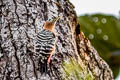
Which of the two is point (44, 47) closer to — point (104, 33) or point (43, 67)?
point (43, 67)

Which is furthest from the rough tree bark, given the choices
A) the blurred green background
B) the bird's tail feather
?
the blurred green background

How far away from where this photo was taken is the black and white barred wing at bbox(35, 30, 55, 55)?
3448mm

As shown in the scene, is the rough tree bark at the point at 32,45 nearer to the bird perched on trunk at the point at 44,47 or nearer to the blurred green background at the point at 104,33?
the bird perched on trunk at the point at 44,47


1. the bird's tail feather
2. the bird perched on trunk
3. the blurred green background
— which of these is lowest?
the blurred green background

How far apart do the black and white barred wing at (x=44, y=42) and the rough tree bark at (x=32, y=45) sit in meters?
0.08

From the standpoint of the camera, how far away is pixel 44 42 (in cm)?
349

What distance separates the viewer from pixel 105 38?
8.16 metres

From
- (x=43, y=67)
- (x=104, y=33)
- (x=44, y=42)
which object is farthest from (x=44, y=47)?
(x=104, y=33)

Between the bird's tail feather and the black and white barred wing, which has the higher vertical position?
the black and white barred wing

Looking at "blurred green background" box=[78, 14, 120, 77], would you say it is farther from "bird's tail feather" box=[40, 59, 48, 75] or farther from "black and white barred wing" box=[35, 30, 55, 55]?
"bird's tail feather" box=[40, 59, 48, 75]

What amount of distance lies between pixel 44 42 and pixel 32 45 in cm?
16

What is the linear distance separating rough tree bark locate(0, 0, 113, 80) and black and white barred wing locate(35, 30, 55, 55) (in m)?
0.08

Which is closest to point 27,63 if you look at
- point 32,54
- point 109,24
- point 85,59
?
point 32,54

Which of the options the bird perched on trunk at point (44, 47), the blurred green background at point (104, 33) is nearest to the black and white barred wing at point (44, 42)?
the bird perched on trunk at point (44, 47)
